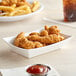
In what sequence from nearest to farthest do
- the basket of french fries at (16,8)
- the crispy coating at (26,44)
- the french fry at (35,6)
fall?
the crispy coating at (26,44), the basket of french fries at (16,8), the french fry at (35,6)

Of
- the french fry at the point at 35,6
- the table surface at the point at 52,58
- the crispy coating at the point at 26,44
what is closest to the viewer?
the table surface at the point at 52,58

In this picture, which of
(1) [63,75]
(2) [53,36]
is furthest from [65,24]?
(1) [63,75]

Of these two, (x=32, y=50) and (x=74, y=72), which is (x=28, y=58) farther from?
(x=74, y=72)

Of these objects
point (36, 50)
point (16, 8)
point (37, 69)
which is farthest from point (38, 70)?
point (16, 8)

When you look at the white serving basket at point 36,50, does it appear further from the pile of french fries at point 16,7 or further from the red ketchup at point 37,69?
the pile of french fries at point 16,7

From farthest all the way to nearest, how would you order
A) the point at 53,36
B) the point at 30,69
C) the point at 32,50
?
1. the point at 53,36
2. the point at 32,50
3. the point at 30,69

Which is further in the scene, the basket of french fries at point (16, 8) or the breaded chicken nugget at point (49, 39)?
the basket of french fries at point (16, 8)

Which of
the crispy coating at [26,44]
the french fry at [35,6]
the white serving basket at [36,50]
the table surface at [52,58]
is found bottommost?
the table surface at [52,58]

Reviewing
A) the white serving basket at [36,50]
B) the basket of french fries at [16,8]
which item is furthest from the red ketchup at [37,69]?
the basket of french fries at [16,8]

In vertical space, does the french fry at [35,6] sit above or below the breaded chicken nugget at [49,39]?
above
